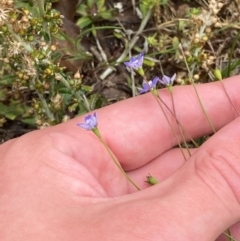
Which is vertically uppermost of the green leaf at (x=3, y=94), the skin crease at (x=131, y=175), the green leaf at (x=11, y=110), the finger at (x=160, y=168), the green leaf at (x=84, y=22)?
the green leaf at (x=84, y=22)

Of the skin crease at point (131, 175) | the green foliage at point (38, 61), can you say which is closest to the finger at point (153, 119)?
the skin crease at point (131, 175)

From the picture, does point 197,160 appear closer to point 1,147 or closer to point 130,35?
point 1,147

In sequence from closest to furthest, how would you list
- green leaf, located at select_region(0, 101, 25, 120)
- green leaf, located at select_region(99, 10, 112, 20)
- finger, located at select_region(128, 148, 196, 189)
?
finger, located at select_region(128, 148, 196, 189), green leaf, located at select_region(0, 101, 25, 120), green leaf, located at select_region(99, 10, 112, 20)

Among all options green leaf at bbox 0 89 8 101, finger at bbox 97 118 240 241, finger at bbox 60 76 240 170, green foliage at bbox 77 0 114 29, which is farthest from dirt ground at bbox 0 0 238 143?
finger at bbox 97 118 240 241

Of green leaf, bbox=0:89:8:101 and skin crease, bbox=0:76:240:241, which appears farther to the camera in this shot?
green leaf, bbox=0:89:8:101

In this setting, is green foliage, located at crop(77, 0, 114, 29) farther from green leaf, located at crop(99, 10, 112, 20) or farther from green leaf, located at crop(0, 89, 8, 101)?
green leaf, located at crop(0, 89, 8, 101)

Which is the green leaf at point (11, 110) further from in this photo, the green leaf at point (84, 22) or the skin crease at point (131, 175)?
the skin crease at point (131, 175)

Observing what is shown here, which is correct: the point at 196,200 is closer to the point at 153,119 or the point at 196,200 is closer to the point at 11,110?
the point at 153,119
